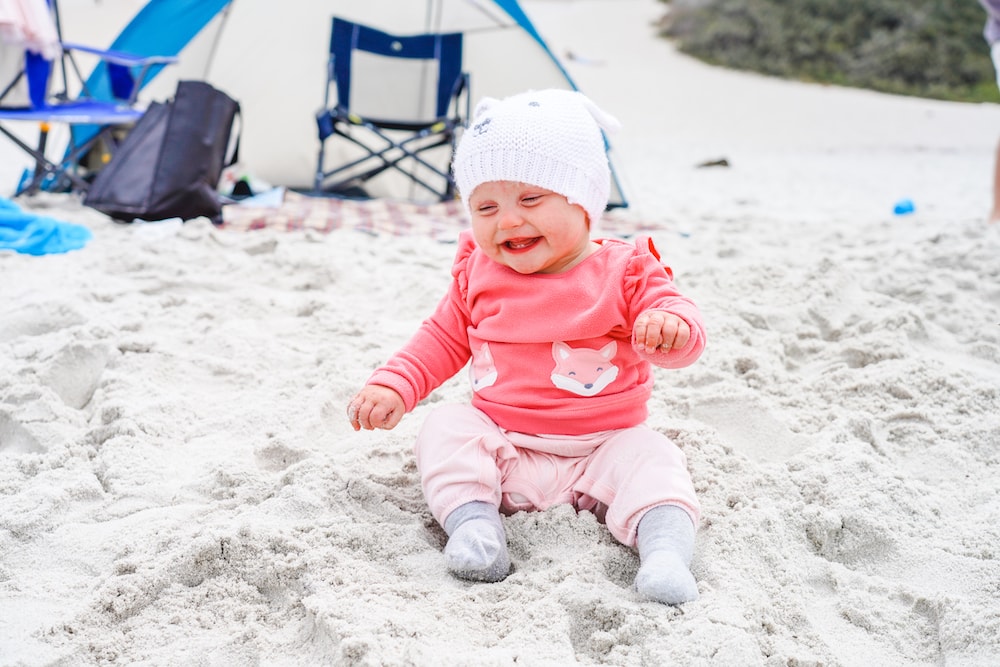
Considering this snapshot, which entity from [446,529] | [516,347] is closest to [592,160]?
[516,347]

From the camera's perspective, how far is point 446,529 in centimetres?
178

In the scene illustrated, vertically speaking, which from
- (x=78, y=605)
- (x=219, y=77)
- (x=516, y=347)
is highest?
(x=516, y=347)

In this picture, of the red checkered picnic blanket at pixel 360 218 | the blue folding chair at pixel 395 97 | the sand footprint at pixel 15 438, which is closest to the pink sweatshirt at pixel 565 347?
the sand footprint at pixel 15 438

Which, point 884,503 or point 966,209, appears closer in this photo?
point 884,503

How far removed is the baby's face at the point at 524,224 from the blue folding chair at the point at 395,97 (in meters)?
3.67

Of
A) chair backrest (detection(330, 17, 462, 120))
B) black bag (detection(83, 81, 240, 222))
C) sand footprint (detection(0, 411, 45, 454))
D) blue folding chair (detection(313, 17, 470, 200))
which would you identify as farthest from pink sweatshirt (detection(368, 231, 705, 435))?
chair backrest (detection(330, 17, 462, 120))

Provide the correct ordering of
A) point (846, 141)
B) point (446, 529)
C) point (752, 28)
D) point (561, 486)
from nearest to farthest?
1. point (446, 529)
2. point (561, 486)
3. point (846, 141)
4. point (752, 28)

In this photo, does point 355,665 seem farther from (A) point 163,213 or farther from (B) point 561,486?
(A) point 163,213

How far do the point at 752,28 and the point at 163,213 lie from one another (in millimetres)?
14798

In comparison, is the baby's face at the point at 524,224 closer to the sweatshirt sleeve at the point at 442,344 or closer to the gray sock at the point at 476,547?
the sweatshirt sleeve at the point at 442,344

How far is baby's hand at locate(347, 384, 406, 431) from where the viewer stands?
1900mm

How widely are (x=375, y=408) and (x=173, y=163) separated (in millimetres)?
3119

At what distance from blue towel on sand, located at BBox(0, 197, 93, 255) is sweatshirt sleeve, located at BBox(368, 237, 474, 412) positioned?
240 centimetres

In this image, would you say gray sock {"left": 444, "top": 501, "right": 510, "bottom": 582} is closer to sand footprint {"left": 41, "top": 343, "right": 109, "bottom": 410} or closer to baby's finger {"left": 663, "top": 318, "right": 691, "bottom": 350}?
baby's finger {"left": 663, "top": 318, "right": 691, "bottom": 350}
